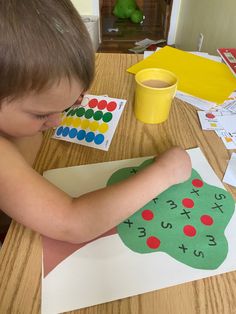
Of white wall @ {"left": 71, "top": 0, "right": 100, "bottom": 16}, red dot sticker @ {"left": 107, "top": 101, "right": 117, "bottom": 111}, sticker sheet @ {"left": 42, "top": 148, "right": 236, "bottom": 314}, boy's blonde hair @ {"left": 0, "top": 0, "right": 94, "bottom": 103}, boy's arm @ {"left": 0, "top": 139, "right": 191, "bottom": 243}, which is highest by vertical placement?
boy's blonde hair @ {"left": 0, "top": 0, "right": 94, "bottom": 103}

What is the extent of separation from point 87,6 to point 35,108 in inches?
88.2

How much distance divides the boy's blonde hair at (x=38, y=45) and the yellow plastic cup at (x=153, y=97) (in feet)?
0.81

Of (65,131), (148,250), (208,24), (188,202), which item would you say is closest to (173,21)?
(208,24)

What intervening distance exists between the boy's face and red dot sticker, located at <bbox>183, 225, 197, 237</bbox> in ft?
0.90

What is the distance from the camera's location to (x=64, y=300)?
373mm

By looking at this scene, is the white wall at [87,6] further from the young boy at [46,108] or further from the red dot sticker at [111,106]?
the young boy at [46,108]

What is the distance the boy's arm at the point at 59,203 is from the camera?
1.35 feet

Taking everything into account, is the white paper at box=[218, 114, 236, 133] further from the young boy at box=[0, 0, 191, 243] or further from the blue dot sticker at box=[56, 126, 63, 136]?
the blue dot sticker at box=[56, 126, 63, 136]

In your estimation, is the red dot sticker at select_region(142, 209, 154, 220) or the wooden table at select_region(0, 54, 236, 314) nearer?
the wooden table at select_region(0, 54, 236, 314)

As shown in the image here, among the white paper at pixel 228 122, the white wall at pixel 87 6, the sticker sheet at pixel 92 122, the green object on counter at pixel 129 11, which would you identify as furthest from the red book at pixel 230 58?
the green object on counter at pixel 129 11

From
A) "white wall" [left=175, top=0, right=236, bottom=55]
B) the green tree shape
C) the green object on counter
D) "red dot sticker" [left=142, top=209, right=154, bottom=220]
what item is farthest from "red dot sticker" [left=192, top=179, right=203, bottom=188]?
the green object on counter

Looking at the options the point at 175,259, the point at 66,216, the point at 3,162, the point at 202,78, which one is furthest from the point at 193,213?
the point at 202,78

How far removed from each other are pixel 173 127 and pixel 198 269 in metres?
0.35

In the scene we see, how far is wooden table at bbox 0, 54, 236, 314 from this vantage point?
37cm
